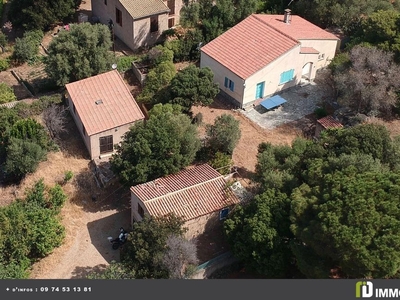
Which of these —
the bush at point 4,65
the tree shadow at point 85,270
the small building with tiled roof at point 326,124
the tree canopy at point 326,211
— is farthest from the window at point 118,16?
the tree shadow at point 85,270

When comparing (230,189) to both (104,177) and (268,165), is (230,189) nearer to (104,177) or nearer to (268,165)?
(268,165)

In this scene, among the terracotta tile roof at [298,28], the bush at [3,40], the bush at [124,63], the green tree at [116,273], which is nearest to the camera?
the green tree at [116,273]

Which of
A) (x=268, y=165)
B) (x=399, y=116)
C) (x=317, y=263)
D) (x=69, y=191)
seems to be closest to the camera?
(x=317, y=263)

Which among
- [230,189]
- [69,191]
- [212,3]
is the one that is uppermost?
[212,3]

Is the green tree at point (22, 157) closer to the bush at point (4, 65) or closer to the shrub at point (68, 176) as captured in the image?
the shrub at point (68, 176)

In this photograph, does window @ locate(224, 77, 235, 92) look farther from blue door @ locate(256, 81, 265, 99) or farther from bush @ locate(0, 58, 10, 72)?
bush @ locate(0, 58, 10, 72)

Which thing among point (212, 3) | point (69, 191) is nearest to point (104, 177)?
point (69, 191)
